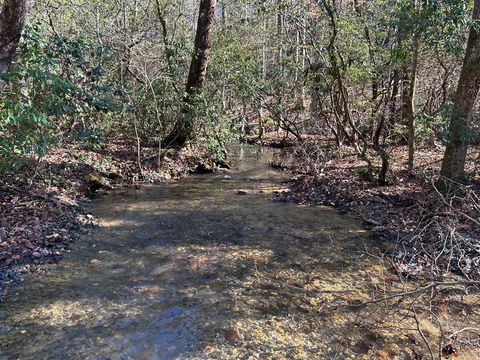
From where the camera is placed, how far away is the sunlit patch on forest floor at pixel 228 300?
421cm

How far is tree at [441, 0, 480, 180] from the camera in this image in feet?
26.1

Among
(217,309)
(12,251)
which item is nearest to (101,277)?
(12,251)

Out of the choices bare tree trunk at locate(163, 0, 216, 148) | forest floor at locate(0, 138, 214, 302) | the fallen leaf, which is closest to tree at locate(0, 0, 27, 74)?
forest floor at locate(0, 138, 214, 302)

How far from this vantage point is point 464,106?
8.18 m

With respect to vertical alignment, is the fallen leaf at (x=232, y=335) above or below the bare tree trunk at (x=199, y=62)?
below

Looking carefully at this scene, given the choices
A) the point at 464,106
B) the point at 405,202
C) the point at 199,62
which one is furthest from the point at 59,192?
the point at 464,106

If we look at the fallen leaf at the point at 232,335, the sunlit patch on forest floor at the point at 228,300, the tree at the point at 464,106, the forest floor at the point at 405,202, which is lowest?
the fallen leaf at the point at 232,335

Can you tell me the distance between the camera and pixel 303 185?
11.6 m

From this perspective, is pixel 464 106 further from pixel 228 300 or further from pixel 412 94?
pixel 228 300

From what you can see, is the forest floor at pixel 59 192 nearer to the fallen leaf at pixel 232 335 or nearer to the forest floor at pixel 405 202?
the fallen leaf at pixel 232 335

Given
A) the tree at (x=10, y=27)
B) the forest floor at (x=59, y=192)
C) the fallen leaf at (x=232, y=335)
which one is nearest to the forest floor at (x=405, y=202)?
the fallen leaf at (x=232, y=335)

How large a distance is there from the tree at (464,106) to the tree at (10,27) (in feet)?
27.5

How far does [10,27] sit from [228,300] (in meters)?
5.59

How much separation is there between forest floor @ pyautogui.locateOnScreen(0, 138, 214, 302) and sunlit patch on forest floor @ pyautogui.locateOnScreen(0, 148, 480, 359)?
15.5 inches
